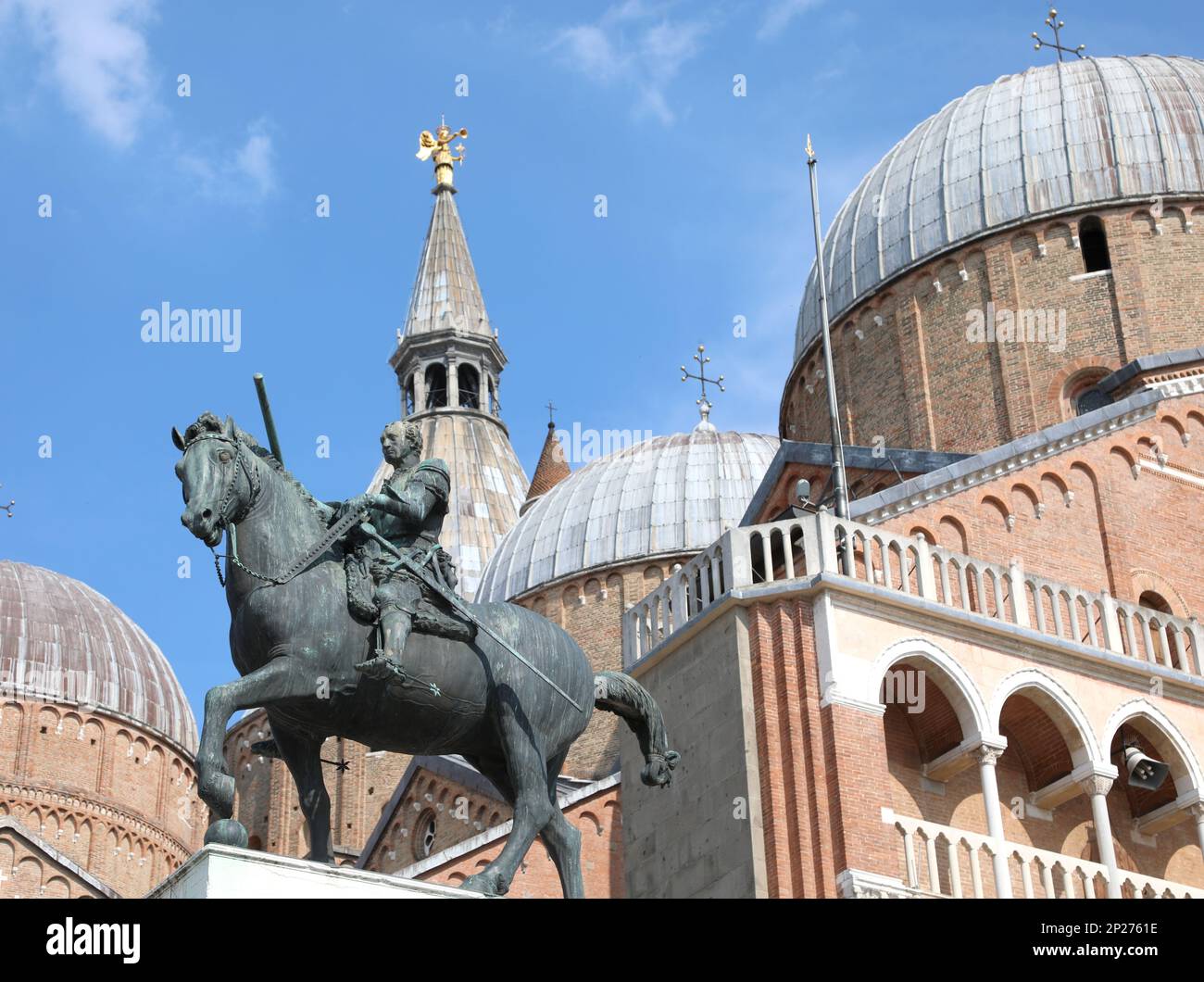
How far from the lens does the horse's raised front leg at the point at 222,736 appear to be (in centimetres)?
1277

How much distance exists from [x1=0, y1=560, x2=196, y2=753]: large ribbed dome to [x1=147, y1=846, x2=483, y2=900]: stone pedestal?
46719mm

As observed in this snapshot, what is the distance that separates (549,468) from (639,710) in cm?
5337

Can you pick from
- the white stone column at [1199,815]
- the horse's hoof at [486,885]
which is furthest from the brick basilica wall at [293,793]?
the horse's hoof at [486,885]

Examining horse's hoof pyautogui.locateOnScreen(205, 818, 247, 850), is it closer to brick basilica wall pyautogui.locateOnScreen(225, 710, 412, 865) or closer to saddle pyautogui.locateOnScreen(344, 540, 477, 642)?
saddle pyautogui.locateOnScreen(344, 540, 477, 642)

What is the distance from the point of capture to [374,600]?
13.6m

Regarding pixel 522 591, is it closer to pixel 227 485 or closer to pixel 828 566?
pixel 828 566

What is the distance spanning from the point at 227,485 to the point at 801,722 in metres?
10.7

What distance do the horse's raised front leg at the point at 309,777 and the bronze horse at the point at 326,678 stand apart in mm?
11

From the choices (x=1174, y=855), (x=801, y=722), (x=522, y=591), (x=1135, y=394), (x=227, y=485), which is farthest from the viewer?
(x=522, y=591)

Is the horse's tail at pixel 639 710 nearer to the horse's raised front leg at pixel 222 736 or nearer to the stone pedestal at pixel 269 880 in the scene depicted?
the stone pedestal at pixel 269 880

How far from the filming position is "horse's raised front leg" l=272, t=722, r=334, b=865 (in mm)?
13758
